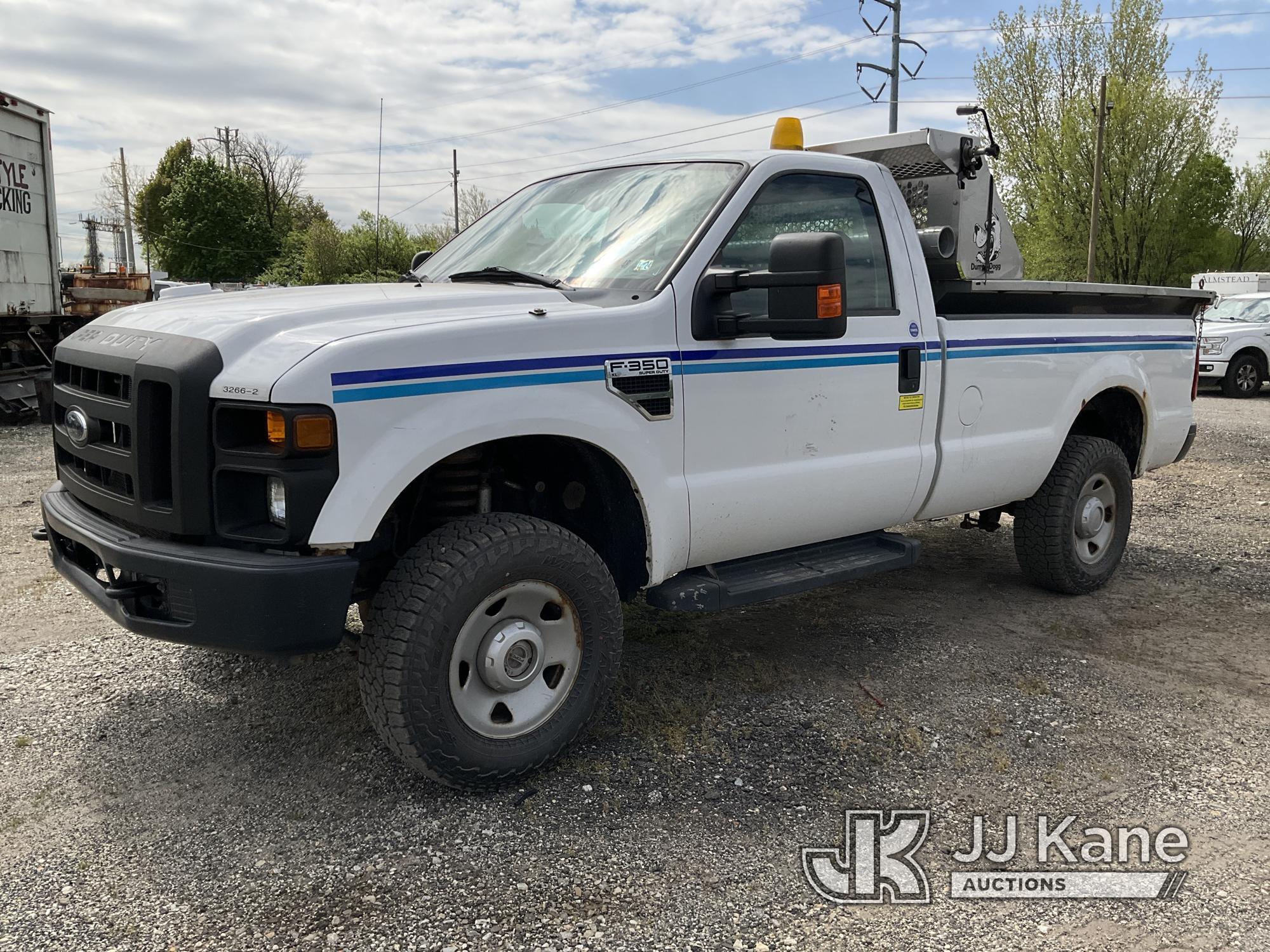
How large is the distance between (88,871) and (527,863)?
120 centimetres

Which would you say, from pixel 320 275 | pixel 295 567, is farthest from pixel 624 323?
pixel 320 275

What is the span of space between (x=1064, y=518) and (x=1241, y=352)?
13922mm

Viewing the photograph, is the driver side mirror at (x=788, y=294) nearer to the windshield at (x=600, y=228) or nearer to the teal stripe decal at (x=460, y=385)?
the windshield at (x=600, y=228)

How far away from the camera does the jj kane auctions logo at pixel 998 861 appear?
285 centimetres

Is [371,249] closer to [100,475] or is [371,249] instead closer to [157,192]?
[157,192]

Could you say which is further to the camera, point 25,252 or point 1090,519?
point 25,252

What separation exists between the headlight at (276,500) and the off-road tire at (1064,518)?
3.89 m

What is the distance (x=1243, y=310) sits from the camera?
17.4m

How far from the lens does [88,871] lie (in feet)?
9.34

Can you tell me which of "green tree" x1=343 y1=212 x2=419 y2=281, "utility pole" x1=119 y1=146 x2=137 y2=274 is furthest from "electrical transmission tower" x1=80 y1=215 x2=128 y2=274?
"green tree" x1=343 y1=212 x2=419 y2=281

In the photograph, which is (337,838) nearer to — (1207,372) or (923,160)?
(923,160)

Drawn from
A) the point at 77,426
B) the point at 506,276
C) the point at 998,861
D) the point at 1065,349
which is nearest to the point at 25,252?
the point at 77,426

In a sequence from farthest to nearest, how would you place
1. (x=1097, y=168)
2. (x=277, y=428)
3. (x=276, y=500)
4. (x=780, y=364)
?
(x=1097, y=168), (x=780, y=364), (x=276, y=500), (x=277, y=428)

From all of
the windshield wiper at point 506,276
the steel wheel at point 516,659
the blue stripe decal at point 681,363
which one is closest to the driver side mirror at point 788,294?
the blue stripe decal at point 681,363
